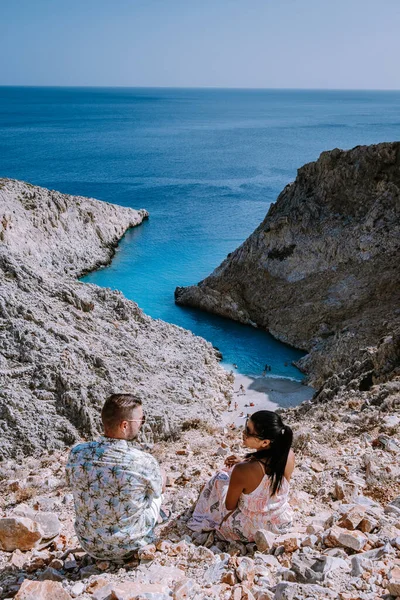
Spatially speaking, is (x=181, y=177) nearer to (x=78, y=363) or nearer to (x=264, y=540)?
(x=78, y=363)

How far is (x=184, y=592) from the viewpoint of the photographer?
500 cm

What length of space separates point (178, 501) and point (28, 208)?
4536cm

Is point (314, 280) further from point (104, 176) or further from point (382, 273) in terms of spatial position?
point (104, 176)

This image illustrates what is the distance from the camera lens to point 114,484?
5.50 metres

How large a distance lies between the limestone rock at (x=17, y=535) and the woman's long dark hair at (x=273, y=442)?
2.89 metres

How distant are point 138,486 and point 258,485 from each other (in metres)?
1.34

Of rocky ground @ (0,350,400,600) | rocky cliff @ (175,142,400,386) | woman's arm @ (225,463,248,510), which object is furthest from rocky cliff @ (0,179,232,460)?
woman's arm @ (225,463,248,510)

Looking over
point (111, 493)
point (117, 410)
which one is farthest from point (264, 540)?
point (117, 410)

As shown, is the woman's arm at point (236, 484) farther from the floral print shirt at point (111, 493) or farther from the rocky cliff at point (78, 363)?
the rocky cliff at point (78, 363)

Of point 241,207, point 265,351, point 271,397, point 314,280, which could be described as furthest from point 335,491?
point 241,207

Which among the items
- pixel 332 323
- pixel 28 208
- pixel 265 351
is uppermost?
pixel 28 208

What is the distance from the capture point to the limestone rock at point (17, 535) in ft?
21.1

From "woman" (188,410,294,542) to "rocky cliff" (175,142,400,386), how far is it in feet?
80.3

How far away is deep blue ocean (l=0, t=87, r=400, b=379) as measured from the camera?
41312mm
